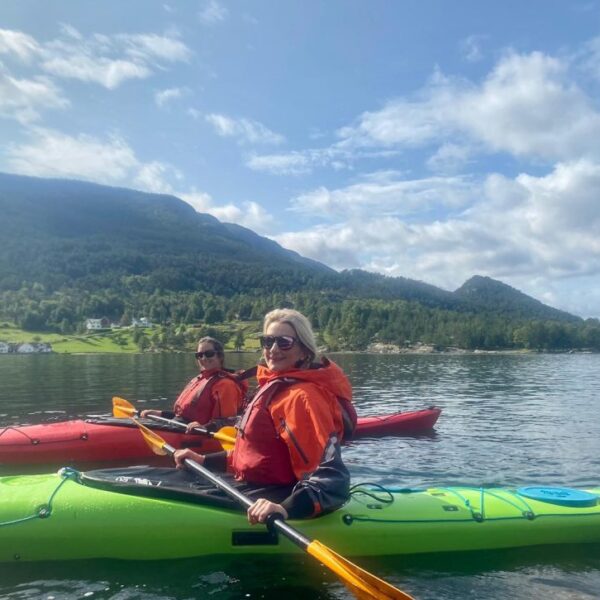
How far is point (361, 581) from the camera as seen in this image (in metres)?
4.98

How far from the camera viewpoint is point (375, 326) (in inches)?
4943

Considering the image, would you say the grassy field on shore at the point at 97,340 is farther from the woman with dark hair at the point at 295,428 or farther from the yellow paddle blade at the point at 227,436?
the woman with dark hair at the point at 295,428

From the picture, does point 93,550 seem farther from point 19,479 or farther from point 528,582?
point 528,582

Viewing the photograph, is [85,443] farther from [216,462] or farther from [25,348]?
[25,348]

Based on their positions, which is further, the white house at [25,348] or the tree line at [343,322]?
the tree line at [343,322]

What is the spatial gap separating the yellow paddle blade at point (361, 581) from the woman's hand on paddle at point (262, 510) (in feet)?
1.93

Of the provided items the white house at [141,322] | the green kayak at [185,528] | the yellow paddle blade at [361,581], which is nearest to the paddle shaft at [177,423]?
the green kayak at [185,528]

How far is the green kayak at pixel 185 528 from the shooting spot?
258 inches

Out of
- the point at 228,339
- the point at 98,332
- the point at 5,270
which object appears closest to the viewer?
the point at 228,339

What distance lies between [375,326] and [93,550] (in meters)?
120

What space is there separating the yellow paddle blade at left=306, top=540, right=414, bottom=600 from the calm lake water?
1497 millimetres

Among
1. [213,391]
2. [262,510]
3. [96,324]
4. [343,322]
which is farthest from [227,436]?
[96,324]

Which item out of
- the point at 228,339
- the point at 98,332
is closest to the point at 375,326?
the point at 228,339

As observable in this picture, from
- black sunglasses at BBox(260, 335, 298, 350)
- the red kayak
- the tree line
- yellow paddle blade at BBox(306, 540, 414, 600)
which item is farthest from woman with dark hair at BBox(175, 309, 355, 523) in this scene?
the tree line
